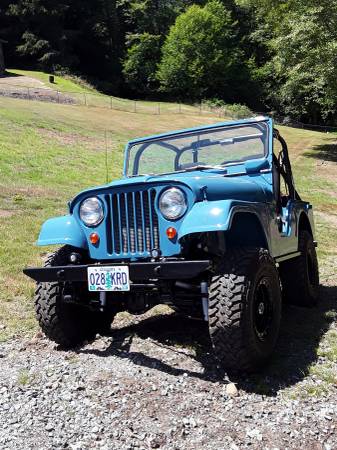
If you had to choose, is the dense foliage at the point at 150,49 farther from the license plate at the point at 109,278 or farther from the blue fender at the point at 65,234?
the license plate at the point at 109,278

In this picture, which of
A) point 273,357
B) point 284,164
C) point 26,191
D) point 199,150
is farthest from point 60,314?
point 26,191

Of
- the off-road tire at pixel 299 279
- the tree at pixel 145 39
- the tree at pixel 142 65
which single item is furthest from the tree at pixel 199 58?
the off-road tire at pixel 299 279

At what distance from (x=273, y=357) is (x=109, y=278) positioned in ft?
5.16

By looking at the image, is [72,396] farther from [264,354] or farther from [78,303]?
[264,354]

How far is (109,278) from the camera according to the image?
4.14m

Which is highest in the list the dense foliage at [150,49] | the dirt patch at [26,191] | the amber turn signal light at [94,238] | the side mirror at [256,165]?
the dense foliage at [150,49]

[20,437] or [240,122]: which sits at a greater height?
[240,122]

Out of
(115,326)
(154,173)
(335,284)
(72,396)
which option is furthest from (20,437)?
(335,284)

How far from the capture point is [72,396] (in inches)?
149

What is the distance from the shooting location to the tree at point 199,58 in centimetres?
5822

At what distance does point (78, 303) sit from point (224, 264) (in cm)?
139

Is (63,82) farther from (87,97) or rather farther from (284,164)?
(284,164)

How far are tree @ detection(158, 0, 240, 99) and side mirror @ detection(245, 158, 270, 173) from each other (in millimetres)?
54180

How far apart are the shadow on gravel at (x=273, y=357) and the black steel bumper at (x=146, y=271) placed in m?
0.78
